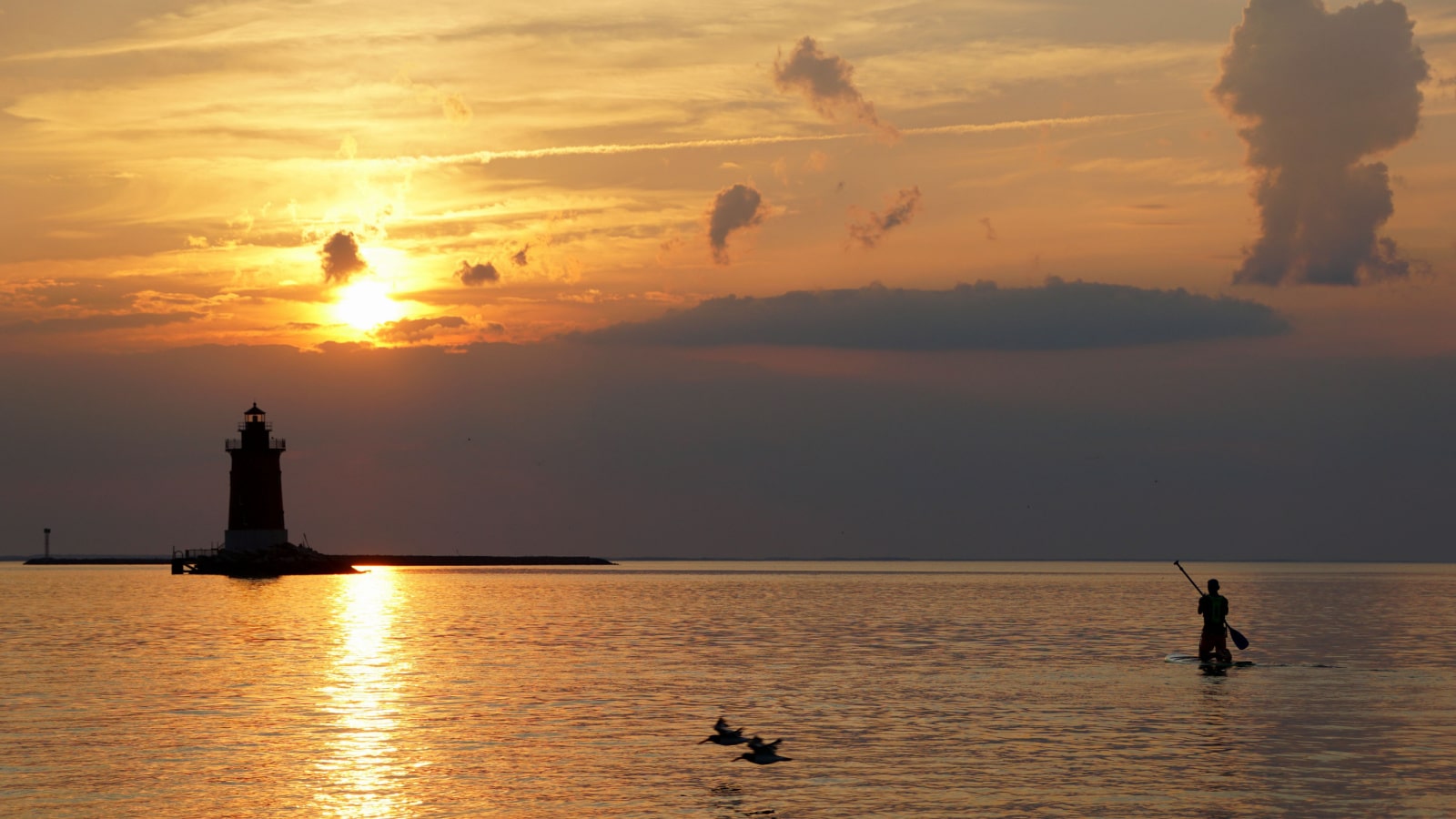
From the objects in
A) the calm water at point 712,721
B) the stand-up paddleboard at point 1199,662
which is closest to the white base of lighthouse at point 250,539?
the calm water at point 712,721

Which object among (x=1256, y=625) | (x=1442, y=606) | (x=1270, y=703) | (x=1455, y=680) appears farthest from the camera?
(x=1442, y=606)

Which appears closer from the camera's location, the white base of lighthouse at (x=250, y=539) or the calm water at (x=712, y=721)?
the calm water at (x=712, y=721)

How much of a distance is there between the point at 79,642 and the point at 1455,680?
5415 centimetres

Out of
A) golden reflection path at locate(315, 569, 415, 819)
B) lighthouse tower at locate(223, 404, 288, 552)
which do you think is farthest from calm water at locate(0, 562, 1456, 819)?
lighthouse tower at locate(223, 404, 288, 552)

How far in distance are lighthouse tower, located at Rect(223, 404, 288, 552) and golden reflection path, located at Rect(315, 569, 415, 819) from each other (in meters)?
72.6

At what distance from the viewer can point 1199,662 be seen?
54.3 meters

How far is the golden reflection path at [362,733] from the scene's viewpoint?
27797 mm

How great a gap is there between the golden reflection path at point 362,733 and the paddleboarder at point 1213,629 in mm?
25121

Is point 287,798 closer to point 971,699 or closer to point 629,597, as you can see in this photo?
point 971,699

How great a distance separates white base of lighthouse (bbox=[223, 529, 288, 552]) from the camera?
150375 millimetres

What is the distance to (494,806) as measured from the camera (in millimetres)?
27453

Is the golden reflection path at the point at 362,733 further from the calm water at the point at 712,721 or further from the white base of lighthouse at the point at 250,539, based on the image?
the white base of lighthouse at the point at 250,539

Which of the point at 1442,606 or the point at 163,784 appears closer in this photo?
the point at 163,784

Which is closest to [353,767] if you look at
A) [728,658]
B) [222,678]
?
[222,678]
